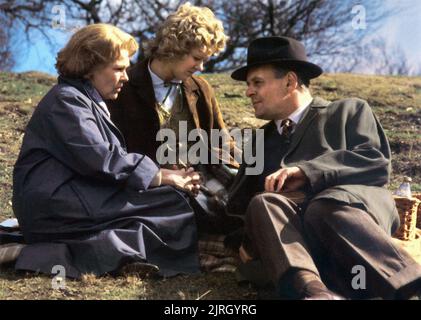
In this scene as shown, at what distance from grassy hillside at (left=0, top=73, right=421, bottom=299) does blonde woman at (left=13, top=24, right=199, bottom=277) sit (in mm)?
141

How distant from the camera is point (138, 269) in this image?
381cm

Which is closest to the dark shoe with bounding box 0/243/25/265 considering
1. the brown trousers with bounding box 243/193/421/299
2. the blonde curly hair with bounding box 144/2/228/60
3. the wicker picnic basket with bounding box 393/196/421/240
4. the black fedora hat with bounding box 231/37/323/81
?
the brown trousers with bounding box 243/193/421/299

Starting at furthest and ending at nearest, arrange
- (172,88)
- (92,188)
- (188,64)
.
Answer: (172,88) → (188,64) → (92,188)

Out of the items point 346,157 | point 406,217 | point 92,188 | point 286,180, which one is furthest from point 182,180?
point 406,217

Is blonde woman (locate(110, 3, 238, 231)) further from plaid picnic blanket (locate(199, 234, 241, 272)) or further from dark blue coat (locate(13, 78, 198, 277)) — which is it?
dark blue coat (locate(13, 78, 198, 277))

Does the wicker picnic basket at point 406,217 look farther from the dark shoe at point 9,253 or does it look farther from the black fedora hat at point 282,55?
the dark shoe at point 9,253

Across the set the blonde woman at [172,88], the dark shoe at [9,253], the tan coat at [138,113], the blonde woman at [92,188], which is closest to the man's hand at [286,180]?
the blonde woman at [92,188]

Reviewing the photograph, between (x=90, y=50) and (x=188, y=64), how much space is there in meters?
0.83

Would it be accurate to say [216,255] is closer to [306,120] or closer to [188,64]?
[306,120]

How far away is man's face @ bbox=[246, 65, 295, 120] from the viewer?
410cm

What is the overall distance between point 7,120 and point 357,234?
561 cm

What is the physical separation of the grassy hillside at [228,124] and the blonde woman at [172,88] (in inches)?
32.6
